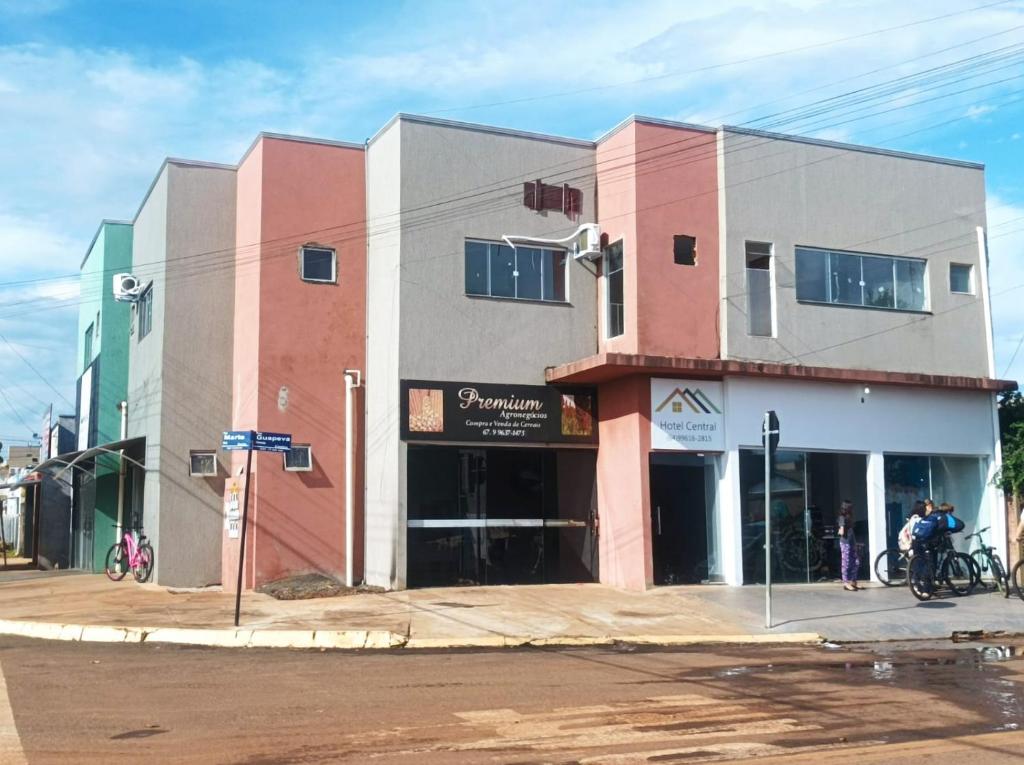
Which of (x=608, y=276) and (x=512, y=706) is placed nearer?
(x=512, y=706)

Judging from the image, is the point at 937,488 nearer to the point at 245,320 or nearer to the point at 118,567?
the point at 245,320

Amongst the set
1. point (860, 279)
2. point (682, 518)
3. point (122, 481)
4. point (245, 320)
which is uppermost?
point (860, 279)

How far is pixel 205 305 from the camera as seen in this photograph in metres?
22.6

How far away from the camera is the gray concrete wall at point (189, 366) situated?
21797mm

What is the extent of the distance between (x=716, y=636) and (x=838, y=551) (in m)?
6.77

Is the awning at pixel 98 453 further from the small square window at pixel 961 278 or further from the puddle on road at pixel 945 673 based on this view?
the small square window at pixel 961 278

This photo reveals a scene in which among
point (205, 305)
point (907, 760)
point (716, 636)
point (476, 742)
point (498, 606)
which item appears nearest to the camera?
point (907, 760)

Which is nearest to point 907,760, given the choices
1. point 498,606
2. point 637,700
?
point 637,700

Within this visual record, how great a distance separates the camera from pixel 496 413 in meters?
20.8

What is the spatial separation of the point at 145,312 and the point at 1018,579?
19.1m

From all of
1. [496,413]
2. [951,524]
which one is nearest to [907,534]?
[951,524]

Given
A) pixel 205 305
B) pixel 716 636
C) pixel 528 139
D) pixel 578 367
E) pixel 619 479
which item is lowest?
pixel 716 636

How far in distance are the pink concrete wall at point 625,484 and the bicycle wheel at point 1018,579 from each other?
627 cm

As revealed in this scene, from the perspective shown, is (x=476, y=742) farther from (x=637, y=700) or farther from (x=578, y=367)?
(x=578, y=367)
